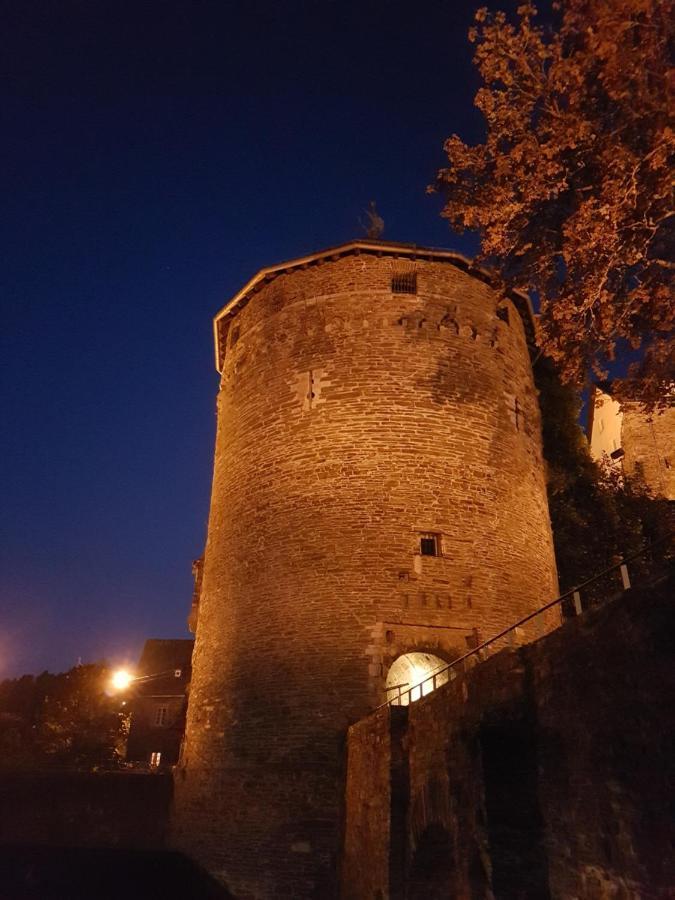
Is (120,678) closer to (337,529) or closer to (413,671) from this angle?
(413,671)

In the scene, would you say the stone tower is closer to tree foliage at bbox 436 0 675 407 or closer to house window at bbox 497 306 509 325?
house window at bbox 497 306 509 325

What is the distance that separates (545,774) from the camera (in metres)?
7.29

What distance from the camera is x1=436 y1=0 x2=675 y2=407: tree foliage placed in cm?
969

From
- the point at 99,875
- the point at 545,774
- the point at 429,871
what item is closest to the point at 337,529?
the point at 429,871

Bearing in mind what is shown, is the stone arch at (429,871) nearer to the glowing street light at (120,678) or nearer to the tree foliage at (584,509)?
the tree foliage at (584,509)

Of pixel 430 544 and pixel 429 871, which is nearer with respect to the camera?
pixel 429 871

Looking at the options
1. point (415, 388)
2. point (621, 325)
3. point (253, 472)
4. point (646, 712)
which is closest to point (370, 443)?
point (415, 388)

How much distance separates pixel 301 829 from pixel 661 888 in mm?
8077

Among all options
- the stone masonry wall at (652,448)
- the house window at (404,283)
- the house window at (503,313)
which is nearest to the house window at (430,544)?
the house window at (404,283)

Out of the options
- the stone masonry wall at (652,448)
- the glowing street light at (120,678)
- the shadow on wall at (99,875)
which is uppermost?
the stone masonry wall at (652,448)

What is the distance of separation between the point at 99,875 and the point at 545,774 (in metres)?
10.8

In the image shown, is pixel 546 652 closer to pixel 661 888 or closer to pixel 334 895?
pixel 661 888

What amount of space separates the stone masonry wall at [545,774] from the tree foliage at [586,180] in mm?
6241

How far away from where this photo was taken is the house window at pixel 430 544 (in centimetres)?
1395
